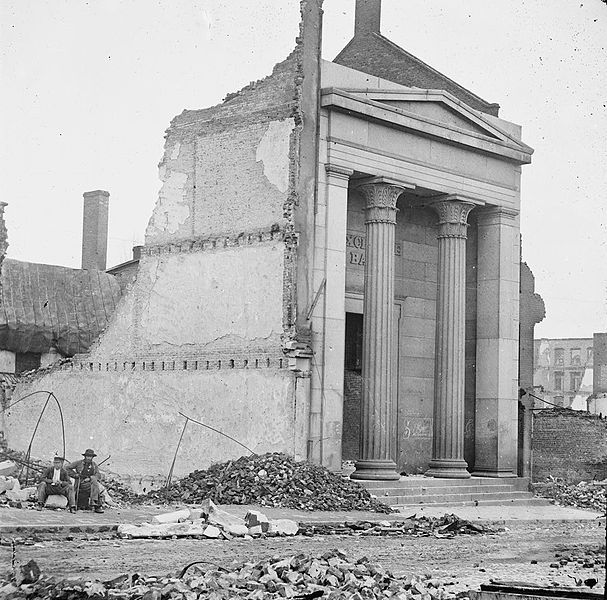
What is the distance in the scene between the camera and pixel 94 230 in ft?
129

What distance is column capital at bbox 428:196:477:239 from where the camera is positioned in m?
26.5

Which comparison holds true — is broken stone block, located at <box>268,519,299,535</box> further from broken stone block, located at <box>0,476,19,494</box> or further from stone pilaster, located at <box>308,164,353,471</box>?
stone pilaster, located at <box>308,164,353,471</box>

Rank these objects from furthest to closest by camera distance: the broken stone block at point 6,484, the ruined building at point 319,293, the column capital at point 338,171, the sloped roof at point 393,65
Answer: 1. the sloped roof at point 393,65
2. the column capital at point 338,171
3. the ruined building at point 319,293
4. the broken stone block at point 6,484

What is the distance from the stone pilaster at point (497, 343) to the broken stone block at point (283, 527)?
10942 millimetres

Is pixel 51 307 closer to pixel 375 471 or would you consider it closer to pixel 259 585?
pixel 375 471

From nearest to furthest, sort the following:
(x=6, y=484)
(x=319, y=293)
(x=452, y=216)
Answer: (x=6, y=484) < (x=319, y=293) < (x=452, y=216)

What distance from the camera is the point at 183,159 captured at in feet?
→ 82.3

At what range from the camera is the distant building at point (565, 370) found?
239 ft

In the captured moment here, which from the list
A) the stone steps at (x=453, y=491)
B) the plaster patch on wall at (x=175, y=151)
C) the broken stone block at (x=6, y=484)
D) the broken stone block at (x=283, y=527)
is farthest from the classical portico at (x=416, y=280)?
the broken stone block at (x=6, y=484)

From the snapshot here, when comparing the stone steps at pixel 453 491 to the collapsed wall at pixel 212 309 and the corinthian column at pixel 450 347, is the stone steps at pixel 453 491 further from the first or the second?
the collapsed wall at pixel 212 309

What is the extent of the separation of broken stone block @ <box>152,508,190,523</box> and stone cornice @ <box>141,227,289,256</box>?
24.1 feet

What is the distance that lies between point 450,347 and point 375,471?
3.95m

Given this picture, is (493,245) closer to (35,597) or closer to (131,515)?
(131,515)

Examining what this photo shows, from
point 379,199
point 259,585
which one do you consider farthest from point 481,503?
point 259,585
